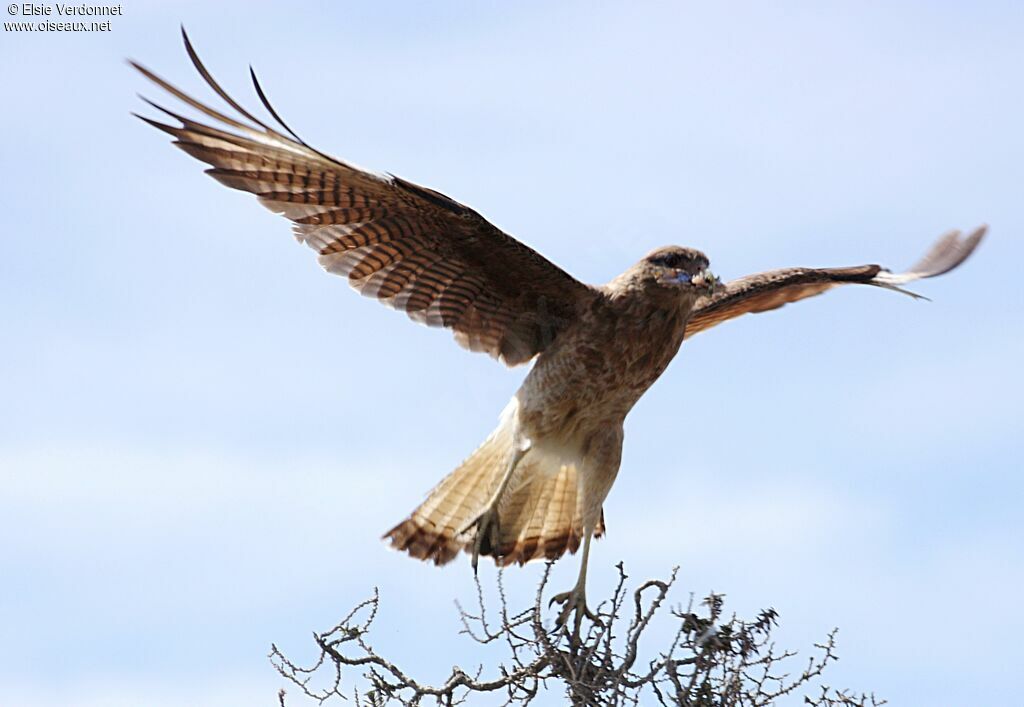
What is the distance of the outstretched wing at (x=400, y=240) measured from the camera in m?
6.07

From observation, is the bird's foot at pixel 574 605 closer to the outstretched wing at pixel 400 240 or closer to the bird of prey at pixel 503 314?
the bird of prey at pixel 503 314

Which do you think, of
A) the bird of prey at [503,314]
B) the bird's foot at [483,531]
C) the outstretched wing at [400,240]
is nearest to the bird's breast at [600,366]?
the bird of prey at [503,314]

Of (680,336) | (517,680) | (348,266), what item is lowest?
(517,680)

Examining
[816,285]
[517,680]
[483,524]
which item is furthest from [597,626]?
[816,285]

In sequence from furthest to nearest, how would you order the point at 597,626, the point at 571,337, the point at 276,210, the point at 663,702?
the point at 571,337 → the point at 276,210 → the point at 597,626 → the point at 663,702

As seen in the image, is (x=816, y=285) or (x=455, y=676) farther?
(x=816, y=285)

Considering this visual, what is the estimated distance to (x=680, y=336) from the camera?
678cm

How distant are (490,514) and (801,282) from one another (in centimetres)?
237

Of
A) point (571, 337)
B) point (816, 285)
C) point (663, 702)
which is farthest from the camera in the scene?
point (816, 285)

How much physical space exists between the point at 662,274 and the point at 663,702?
87.5 inches

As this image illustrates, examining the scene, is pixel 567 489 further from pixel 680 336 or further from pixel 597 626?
pixel 597 626

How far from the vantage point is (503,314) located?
6996 millimetres

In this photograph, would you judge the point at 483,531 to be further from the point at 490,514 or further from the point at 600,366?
the point at 600,366

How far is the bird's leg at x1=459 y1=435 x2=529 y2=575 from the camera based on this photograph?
682 centimetres
